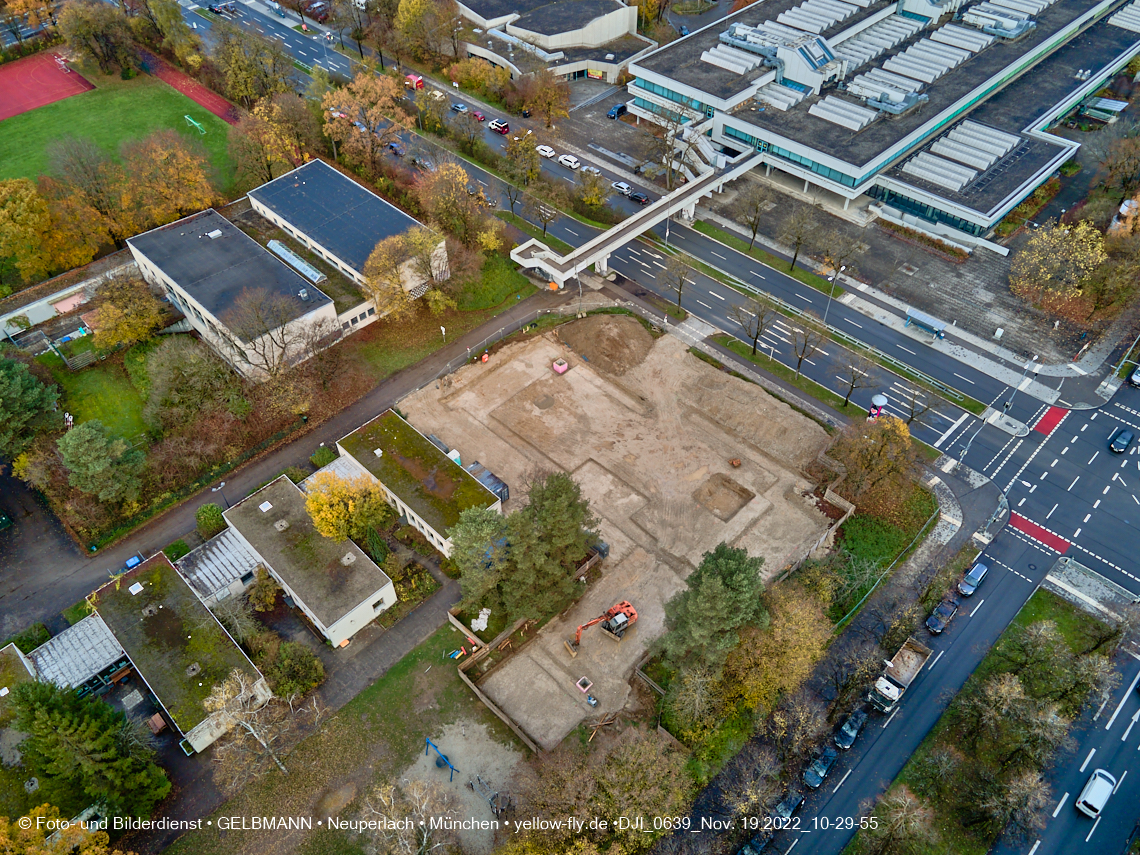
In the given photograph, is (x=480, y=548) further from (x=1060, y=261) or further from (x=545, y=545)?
(x=1060, y=261)

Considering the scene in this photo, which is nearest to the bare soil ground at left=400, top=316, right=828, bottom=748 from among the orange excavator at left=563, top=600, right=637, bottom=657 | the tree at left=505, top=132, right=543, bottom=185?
the orange excavator at left=563, top=600, right=637, bottom=657

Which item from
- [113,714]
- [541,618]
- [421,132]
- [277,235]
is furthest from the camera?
[421,132]

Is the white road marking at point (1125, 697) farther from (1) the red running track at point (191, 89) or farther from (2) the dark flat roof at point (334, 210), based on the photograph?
(1) the red running track at point (191, 89)

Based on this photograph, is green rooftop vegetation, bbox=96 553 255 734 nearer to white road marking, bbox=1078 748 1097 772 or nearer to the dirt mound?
the dirt mound

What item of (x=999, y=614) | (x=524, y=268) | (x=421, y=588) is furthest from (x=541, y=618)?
(x=524, y=268)

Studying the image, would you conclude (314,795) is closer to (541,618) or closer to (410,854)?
(410,854)

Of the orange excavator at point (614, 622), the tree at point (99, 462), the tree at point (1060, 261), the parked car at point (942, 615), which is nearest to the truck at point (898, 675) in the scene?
the parked car at point (942, 615)
